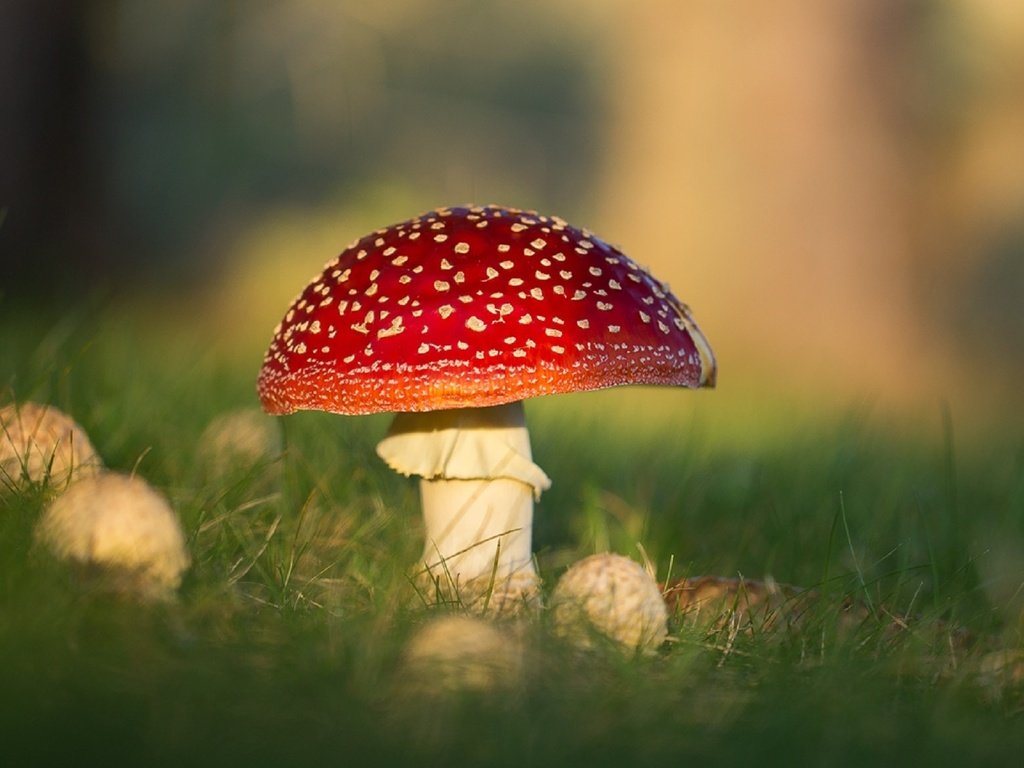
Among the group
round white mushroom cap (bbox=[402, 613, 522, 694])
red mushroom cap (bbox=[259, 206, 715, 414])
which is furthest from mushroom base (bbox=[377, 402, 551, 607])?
round white mushroom cap (bbox=[402, 613, 522, 694])

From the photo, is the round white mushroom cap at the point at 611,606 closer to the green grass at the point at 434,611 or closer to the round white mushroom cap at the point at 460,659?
the green grass at the point at 434,611

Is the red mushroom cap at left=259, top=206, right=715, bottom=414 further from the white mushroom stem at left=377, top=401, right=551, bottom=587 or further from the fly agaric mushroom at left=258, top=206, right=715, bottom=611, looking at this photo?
the white mushroom stem at left=377, top=401, right=551, bottom=587

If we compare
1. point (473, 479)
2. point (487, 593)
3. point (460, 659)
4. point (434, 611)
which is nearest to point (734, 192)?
point (473, 479)

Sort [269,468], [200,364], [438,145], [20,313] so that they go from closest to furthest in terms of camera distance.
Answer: [269,468]
[200,364]
[20,313]
[438,145]

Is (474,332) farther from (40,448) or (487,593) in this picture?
(40,448)

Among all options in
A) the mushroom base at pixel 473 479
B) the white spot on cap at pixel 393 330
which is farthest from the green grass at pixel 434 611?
the white spot on cap at pixel 393 330

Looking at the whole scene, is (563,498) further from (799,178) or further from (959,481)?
(799,178)

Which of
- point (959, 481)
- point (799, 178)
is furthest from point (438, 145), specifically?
point (959, 481)
